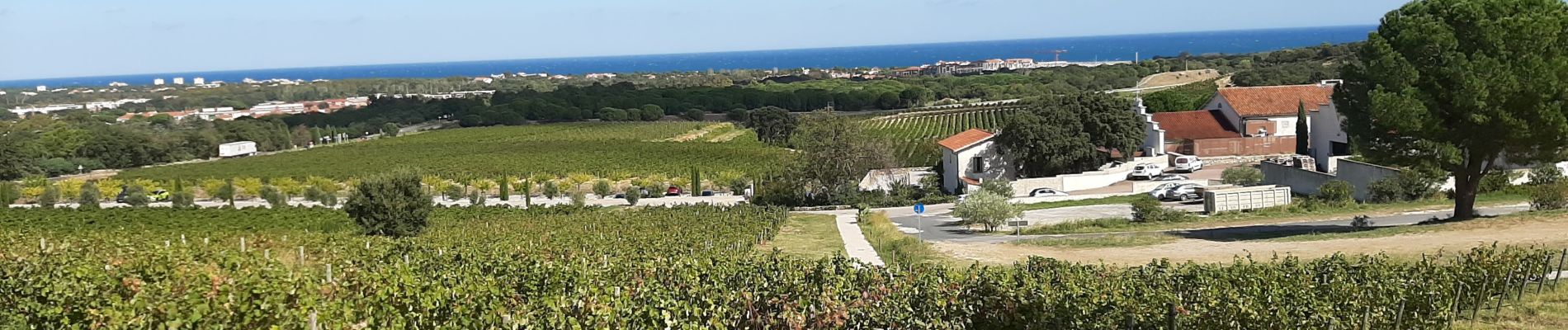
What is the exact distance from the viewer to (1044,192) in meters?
43.7

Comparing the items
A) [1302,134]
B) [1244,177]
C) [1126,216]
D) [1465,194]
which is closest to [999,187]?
[1126,216]

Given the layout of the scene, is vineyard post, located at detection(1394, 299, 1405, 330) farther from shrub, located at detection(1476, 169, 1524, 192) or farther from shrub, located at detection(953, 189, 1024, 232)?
shrub, located at detection(1476, 169, 1524, 192)

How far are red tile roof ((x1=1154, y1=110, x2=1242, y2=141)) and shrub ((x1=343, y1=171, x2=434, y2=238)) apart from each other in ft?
112

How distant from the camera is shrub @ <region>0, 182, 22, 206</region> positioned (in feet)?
188

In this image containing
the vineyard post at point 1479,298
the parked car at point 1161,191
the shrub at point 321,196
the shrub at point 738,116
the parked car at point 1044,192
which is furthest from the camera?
the shrub at point 738,116

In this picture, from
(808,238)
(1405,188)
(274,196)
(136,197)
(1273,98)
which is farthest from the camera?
(274,196)

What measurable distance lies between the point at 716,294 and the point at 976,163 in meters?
37.3

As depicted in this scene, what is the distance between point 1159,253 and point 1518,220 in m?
7.69

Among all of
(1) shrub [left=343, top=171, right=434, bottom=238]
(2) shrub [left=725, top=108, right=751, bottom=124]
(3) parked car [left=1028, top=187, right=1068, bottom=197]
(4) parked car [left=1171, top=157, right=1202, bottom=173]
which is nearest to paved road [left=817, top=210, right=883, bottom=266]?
(3) parked car [left=1028, top=187, right=1068, bottom=197]

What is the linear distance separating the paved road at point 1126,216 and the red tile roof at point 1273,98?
18459mm

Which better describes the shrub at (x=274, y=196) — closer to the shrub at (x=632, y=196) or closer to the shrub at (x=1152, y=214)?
the shrub at (x=632, y=196)

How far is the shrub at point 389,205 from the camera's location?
30062mm

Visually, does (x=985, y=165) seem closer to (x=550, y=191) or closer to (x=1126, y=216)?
(x=1126, y=216)

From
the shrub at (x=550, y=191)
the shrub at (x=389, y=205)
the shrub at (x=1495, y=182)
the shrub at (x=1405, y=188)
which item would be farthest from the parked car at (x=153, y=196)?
the shrub at (x=1495, y=182)
